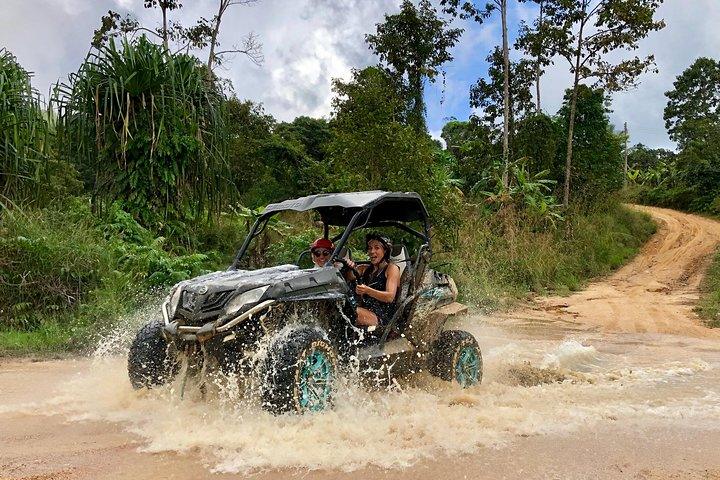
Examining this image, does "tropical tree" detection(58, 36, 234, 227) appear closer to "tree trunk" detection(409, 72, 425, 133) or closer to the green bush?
the green bush

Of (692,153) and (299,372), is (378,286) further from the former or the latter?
(692,153)

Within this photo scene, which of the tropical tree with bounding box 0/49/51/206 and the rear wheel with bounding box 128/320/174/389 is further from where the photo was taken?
the tropical tree with bounding box 0/49/51/206

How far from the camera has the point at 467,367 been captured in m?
6.05

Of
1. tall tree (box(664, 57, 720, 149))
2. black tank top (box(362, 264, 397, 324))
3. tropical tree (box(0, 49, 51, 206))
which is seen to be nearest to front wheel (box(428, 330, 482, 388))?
black tank top (box(362, 264, 397, 324))

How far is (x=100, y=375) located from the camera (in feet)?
20.7

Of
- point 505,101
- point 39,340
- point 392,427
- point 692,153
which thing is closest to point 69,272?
point 39,340

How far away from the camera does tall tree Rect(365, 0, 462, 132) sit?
74.8 feet

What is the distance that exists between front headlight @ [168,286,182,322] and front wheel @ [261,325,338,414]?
Result: 0.92 metres

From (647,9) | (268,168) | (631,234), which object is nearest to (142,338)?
(268,168)

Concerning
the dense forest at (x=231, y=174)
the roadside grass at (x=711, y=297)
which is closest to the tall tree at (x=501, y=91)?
the dense forest at (x=231, y=174)

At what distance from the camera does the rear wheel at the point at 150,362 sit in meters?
5.21

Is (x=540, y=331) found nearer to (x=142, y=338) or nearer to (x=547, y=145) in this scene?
(x=142, y=338)

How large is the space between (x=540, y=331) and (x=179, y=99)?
6.92 metres

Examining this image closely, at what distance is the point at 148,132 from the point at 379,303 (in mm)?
6334
